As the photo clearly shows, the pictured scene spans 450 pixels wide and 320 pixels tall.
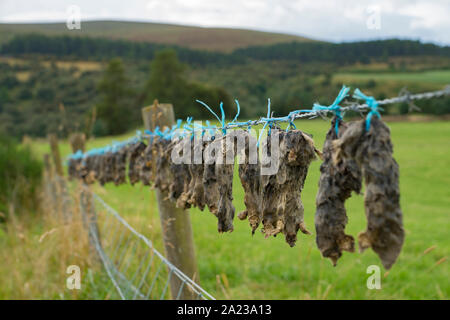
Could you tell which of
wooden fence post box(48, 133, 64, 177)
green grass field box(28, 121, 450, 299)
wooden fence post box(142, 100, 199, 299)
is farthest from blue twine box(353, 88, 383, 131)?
wooden fence post box(48, 133, 64, 177)

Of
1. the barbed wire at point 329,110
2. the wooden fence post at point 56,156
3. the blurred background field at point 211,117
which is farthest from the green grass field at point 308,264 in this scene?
the wooden fence post at point 56,156

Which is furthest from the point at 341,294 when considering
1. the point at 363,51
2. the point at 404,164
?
the point at 363,51

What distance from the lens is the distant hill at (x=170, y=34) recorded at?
260 ft

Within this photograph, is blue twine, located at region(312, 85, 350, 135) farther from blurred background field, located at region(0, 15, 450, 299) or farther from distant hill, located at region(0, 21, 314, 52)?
distant hill, located at region(0, 21, 314, 52)

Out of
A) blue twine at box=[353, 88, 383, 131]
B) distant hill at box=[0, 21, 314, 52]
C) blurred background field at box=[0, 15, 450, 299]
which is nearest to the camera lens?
blue twine at box=[353, 88, 383, 131]

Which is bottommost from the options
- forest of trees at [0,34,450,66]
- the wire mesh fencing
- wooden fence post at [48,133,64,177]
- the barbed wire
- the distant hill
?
the wire mesh fencing

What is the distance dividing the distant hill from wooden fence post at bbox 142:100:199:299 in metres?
78.0

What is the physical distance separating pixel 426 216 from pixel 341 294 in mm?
5735

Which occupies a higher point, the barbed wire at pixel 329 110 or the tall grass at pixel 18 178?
the barbed wire at pixel 329 110

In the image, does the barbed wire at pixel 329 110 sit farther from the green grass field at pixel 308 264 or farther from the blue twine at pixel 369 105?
the green grass field at pixel 308 264

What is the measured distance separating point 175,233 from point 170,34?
293 feet

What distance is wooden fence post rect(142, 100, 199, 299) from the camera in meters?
2.69

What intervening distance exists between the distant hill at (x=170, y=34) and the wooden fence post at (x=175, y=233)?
7796 cm

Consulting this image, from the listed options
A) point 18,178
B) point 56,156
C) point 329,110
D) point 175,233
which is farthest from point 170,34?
point 329,110
